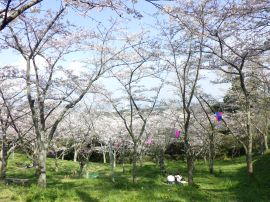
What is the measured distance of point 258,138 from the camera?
151 feet

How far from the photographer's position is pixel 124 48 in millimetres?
19203

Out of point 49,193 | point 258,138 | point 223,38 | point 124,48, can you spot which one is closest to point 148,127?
point 258,138

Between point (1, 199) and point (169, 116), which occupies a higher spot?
point (169, 116)

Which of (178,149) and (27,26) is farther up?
(27,26)

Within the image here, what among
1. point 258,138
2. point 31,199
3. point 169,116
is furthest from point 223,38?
point 258,138

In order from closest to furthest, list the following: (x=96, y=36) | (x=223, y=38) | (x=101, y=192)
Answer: (x=101, y=192) < (x=223, y=38) < (x=96, y=36)

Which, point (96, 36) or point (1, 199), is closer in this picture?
point (1, 199)

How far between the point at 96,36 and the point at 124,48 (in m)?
1.98

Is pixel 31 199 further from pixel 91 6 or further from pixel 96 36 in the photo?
pixel 96 36

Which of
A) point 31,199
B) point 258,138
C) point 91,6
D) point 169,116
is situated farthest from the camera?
point 258,138

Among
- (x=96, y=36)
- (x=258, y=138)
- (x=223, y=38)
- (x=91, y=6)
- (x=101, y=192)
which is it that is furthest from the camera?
(x=258, y=138)

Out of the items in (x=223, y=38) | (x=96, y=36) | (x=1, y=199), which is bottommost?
(x=1, y=199)

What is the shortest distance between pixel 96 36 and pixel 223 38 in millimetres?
7022

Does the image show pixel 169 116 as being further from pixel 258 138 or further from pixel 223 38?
pixel 223 38
